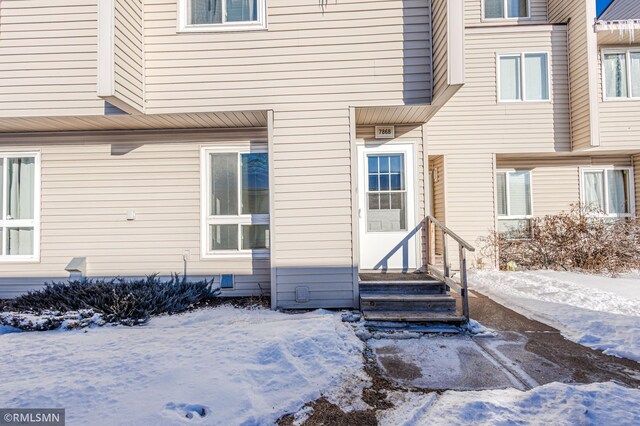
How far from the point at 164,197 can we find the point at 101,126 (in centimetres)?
149

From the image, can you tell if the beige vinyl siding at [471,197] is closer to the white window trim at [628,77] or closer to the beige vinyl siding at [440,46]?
the white window trim at [628,77]

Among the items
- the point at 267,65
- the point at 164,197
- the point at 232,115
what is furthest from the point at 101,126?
the point at 267,65

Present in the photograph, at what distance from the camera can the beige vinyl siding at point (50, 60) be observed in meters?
4.83

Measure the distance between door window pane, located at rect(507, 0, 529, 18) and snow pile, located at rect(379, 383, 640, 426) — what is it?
10053 mm

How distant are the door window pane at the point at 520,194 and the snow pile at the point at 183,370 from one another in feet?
22.2

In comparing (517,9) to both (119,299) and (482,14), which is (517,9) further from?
(119,299)

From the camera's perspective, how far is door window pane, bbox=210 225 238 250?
5.67 metres

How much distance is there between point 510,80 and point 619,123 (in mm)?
2755

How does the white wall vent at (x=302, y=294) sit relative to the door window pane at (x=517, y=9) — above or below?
below

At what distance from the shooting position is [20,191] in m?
5.73

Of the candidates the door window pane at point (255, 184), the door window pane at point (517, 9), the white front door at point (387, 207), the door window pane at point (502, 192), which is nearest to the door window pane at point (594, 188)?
the door window pane at point (502, 192)

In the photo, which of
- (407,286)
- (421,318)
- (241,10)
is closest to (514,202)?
(407,286)

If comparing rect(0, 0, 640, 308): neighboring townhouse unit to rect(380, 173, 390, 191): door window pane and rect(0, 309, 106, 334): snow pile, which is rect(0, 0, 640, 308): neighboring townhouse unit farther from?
rect(0, 309, 106, 334): snow pile

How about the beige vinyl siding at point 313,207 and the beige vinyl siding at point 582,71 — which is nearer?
the beige vinyl siding at point 313,207
